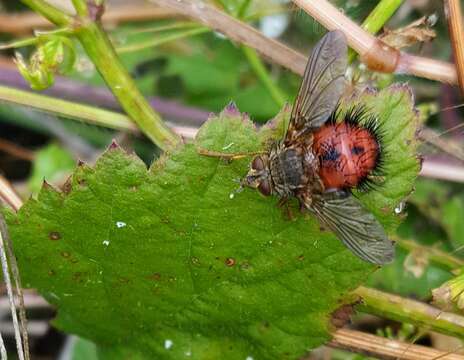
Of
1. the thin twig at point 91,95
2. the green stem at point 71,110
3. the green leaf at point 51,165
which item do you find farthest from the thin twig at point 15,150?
the green stem at point 71,110

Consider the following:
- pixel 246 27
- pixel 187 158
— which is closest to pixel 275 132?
pixel 187 158

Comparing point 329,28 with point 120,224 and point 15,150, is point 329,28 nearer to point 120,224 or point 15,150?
point 120,224

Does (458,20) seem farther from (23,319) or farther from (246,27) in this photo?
(23,319)

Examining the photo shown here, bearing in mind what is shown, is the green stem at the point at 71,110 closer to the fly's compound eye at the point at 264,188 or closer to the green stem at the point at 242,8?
the fly's compound eye at the point at 264,188

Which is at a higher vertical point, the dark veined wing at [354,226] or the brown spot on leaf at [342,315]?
the dark veined wing at [354,226]

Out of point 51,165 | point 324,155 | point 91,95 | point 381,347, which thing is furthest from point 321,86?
point 51,165

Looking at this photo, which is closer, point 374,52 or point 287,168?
point 287,168
